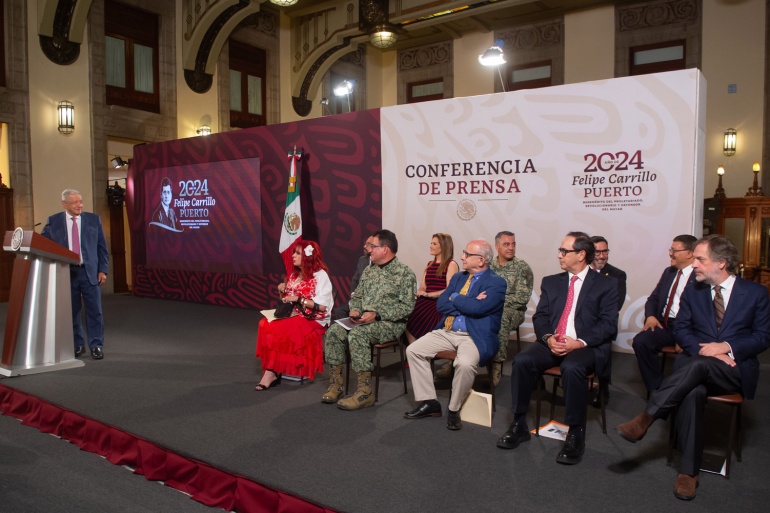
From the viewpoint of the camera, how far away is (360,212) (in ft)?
23.3

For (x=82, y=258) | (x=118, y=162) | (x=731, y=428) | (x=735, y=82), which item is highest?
(x=735, y=82)

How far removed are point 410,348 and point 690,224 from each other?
3.01 metres

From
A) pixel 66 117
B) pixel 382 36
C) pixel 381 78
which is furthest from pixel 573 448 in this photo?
pixel 381 78

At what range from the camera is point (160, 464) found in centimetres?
289

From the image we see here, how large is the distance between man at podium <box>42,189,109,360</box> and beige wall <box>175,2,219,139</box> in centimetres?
573

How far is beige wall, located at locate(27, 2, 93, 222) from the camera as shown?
8828 millimetres

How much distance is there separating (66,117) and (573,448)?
8.93 m

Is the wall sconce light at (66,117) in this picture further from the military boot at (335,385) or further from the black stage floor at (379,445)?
the military boot at (335,385)

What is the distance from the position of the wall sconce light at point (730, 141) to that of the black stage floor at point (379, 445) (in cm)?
581

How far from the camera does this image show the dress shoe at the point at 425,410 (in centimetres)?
363

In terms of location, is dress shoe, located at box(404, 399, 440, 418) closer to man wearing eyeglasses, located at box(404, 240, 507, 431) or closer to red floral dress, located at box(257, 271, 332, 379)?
man wearing eyeglasses, located at box(404, 240, 507, 431)

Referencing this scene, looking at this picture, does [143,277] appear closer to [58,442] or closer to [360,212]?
[360,212]

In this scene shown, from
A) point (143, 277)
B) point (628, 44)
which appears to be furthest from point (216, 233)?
point (628, 44)

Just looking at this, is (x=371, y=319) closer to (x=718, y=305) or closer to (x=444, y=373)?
(x=444, y=373)
